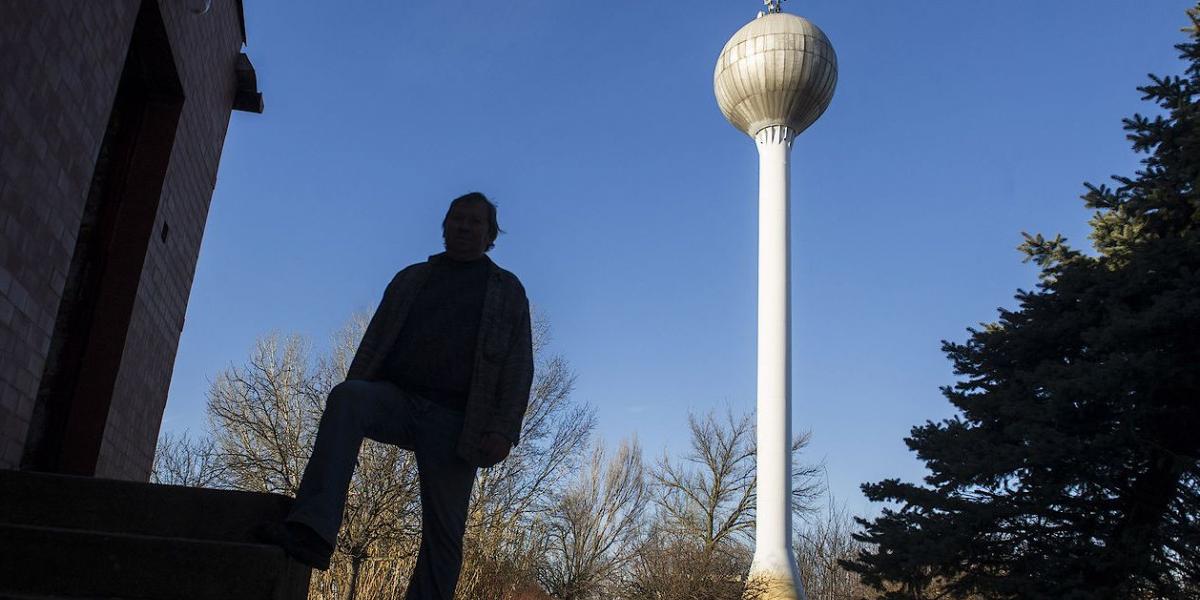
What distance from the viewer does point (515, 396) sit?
3020 mm

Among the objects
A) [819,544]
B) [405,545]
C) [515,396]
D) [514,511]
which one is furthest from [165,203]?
[819,544]

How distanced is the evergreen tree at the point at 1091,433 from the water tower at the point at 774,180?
9.39 m

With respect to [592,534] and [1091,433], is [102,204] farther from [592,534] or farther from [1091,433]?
[592,534]

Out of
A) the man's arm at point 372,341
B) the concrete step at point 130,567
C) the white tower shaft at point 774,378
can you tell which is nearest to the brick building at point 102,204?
the concrete step at point 130,567

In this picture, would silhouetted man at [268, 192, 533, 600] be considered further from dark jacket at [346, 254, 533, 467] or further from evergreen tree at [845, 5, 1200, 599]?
evergreen tree at [845, 5, 1200, 599]

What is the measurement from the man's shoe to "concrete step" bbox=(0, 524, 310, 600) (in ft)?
0.32

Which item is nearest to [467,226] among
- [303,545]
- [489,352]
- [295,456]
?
[489,352]

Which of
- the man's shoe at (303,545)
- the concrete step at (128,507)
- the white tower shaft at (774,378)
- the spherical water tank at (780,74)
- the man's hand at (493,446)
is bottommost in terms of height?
the man's shoe at (303,545)

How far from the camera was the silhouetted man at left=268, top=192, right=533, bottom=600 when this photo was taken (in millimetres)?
2834

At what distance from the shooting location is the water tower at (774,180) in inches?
788

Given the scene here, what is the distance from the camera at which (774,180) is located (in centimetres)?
2373

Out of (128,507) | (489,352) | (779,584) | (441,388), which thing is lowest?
(128,507)

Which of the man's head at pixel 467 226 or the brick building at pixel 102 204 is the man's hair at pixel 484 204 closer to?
the man's head at pixel 467 226

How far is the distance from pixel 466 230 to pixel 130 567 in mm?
1524
